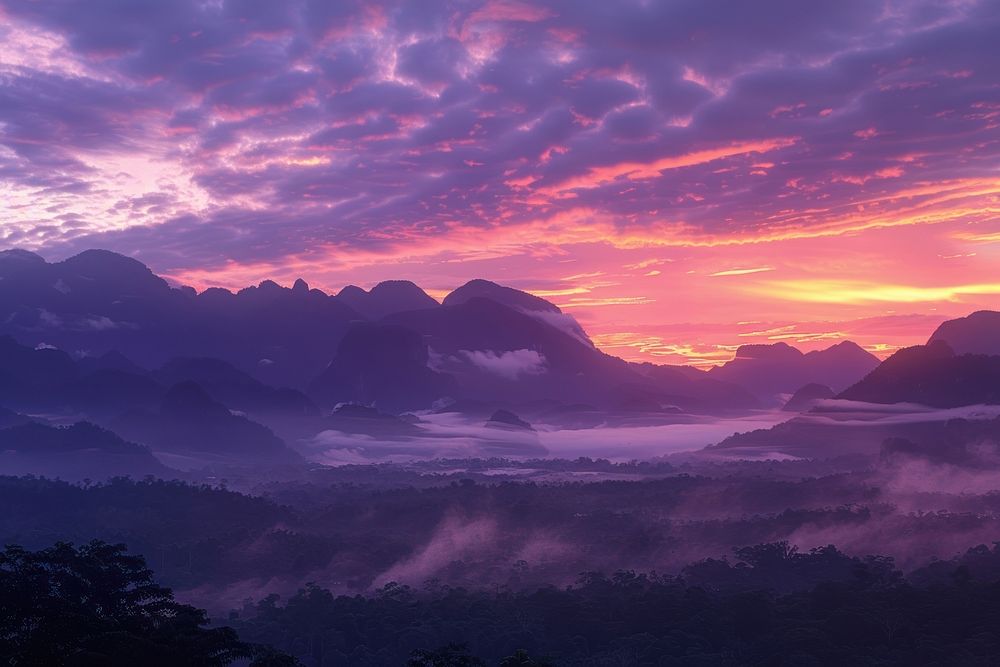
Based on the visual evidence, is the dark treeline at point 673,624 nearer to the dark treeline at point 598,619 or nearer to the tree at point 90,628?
the dark treeline at point 598,619

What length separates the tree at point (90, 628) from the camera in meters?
54.7

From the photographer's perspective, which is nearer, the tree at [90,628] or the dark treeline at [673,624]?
the tree at [90,628]

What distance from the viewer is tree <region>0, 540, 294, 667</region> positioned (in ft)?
180

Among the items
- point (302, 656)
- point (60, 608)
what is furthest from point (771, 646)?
point (60, 608)

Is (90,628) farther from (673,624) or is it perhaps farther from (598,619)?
(598,619)

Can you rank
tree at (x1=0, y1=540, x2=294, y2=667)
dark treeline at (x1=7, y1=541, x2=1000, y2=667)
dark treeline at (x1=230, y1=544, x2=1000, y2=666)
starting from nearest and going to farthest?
1. tree at (x1=0, y1=540, x2=294, y2=667)
2. dark treeline at (x1=7, y1=541, x2=1000, y2=667)
3. dark treeline at (x1=230, y1=544, x2=1000, y2=666)

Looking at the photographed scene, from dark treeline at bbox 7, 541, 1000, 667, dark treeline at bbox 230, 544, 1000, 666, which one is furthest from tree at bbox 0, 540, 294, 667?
dark treeline at bbox 230, 544, 1000, 666

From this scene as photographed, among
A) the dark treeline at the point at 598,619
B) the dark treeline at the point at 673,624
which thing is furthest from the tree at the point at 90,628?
the dark treeline at the point at 673,624

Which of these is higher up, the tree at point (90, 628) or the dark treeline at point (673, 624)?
the tree at point (90, 628)

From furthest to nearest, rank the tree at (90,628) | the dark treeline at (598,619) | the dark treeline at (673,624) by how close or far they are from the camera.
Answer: the dark treeline at (673,624) < the dark treeline at (598,619) < the tree at (90,628)

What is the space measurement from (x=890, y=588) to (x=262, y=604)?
104m

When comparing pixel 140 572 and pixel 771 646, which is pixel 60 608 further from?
pixel 771 646

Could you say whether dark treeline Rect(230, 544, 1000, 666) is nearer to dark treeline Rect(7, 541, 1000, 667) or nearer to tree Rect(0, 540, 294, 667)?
dark treeline Rect(7, 541, 1000, 667)

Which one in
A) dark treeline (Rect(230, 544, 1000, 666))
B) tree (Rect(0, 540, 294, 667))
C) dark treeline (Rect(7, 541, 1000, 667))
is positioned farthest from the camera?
dark treeline (Rect(230, 544, 1000, 666))
